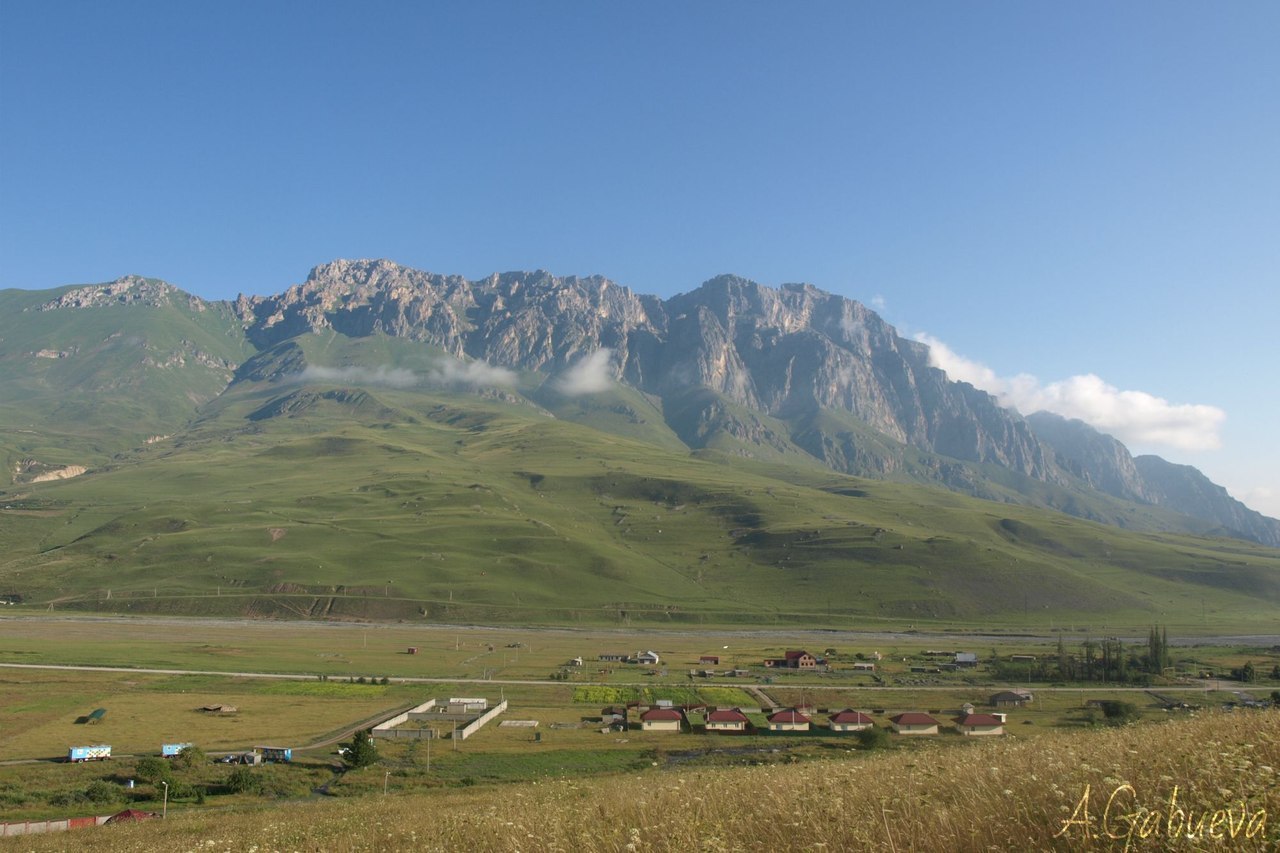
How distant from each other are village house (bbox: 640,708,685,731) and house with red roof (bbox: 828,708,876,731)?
47.1 ft

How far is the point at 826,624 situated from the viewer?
193m

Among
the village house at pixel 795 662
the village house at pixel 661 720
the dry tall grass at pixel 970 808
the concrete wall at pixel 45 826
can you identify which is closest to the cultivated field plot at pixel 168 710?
the concrete wall at pixel 45 826

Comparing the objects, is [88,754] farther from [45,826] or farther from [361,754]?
[45,826]

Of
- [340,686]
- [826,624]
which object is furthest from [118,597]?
[826,624]

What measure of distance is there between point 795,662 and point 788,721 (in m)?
50.0

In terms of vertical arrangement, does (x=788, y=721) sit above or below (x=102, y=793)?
below

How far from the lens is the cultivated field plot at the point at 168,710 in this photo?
212 ft

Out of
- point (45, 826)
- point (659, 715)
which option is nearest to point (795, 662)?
point (659, 715)

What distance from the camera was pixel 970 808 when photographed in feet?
33.0

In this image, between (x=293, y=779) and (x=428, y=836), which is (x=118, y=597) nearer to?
(x=293, y=779)

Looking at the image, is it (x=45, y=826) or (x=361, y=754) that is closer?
(x=45, y=826)

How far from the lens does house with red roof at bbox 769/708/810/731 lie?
74250mm

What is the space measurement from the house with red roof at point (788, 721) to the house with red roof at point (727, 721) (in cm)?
251

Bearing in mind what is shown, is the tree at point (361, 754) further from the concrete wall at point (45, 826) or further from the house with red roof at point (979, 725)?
the house with red roof at point (979, 725)
